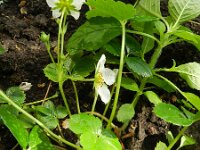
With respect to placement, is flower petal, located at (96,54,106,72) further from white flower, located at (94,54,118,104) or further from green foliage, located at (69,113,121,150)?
green foliage, located at (69,113,121,150)

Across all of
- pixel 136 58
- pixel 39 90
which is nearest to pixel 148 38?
pixel 136 58

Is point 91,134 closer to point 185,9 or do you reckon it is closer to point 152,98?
point 152,98

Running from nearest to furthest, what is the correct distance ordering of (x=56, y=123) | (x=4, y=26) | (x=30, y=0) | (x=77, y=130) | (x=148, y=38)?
1. (x=77, y=130)
2. (x=56, y=123)
3. (x=148, y=38)
4. (x=4, y=26)
5. (x=30, y=0)

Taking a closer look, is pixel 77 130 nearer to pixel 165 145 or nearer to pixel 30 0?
pixel 165 145

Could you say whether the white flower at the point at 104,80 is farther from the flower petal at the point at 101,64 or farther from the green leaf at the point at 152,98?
the green leaf at the point at 152,98

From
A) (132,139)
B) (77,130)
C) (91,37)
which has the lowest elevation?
(132,139)

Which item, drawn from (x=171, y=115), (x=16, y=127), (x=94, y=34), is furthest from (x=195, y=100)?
(x=16, y=127)
